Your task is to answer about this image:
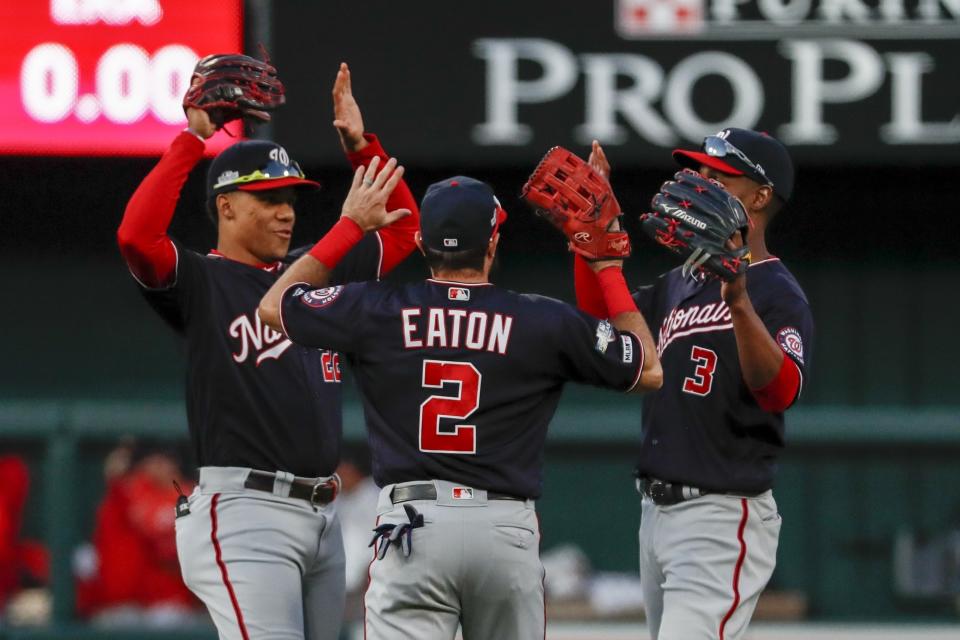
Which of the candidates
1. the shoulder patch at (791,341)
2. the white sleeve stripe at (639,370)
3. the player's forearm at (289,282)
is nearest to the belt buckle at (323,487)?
the player's forearm at (289,282)

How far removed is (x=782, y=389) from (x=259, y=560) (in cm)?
128

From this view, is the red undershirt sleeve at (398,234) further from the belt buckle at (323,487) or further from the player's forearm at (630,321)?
the player's forearm at (630,321)

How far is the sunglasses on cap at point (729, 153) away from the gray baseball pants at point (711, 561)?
2.54 ft

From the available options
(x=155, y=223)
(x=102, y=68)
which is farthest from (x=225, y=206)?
(x=102, y=68)

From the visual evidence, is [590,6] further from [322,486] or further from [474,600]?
[474,600]

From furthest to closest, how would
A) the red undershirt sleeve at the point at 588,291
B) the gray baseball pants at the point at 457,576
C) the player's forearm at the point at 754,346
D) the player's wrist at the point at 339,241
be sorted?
the red undershirt sleeve at the point at 588,291
the player's wrist at the point at 339,241
the player's forearm at the point at 754,346
the gray baseball pants at the point at 457,576

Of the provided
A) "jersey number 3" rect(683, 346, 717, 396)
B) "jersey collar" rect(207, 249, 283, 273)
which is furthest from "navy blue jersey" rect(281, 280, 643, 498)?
"jersey collar" rect(207, 249, 283, 273)

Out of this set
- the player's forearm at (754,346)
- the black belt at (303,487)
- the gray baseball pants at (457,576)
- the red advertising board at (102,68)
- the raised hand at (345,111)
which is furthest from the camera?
the red advertising board at (102,68)

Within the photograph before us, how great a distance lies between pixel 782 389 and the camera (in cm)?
382

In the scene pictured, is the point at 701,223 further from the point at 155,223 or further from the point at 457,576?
the point at 155,223

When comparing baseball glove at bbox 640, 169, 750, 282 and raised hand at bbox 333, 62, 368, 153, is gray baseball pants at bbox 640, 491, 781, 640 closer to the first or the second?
baseball glove at bbox 640, 169, 750, 282

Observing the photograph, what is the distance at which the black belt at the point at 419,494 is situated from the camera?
3.66 meters

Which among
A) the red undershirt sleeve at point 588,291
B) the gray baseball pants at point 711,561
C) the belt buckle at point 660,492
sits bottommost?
the gray baseball pants at point 711,561

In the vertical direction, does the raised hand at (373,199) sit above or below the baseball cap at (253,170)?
below
